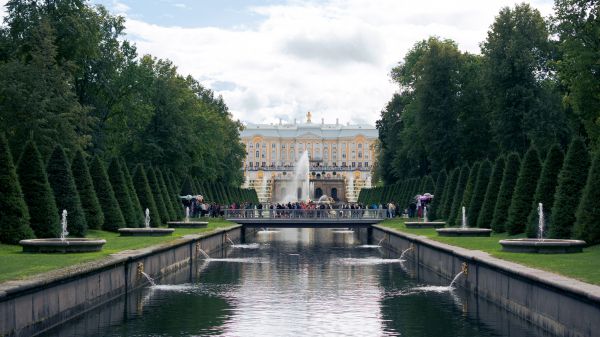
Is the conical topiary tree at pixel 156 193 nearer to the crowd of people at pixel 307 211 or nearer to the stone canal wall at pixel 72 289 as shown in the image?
the crowd of people at pixel 307 211

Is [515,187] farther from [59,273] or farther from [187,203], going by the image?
[187,203]

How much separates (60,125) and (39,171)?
15511 millimetres

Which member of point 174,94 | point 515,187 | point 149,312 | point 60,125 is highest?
point 174,94

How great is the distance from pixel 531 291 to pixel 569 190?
11838 millimetres

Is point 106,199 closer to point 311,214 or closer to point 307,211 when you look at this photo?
point 307,211

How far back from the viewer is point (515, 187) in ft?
116

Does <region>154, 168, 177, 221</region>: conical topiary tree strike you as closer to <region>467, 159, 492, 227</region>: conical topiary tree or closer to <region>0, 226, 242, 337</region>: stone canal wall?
<region>467, 159, 492, 227</region>: conical topiary tree

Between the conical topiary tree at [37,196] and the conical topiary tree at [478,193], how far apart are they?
21.5 metres

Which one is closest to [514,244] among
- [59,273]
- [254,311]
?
[254,311]

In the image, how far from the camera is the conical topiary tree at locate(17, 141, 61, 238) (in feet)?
95.3

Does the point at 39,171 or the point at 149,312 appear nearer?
the point at 149,312

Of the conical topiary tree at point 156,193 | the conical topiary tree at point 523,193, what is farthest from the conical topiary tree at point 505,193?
the conical topiary tree at point 156,193

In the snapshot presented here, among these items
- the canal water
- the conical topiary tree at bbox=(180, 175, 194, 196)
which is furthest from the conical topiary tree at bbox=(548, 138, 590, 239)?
the conical topiary tree at bbox=(180, 175, 194, 196)

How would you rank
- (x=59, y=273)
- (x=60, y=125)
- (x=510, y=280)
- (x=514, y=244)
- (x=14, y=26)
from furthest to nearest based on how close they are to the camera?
(x=14, y=26) → (x=60, y=125) → (x=514, y=244) → (x=510, y=280) → (x=59, y=273)
